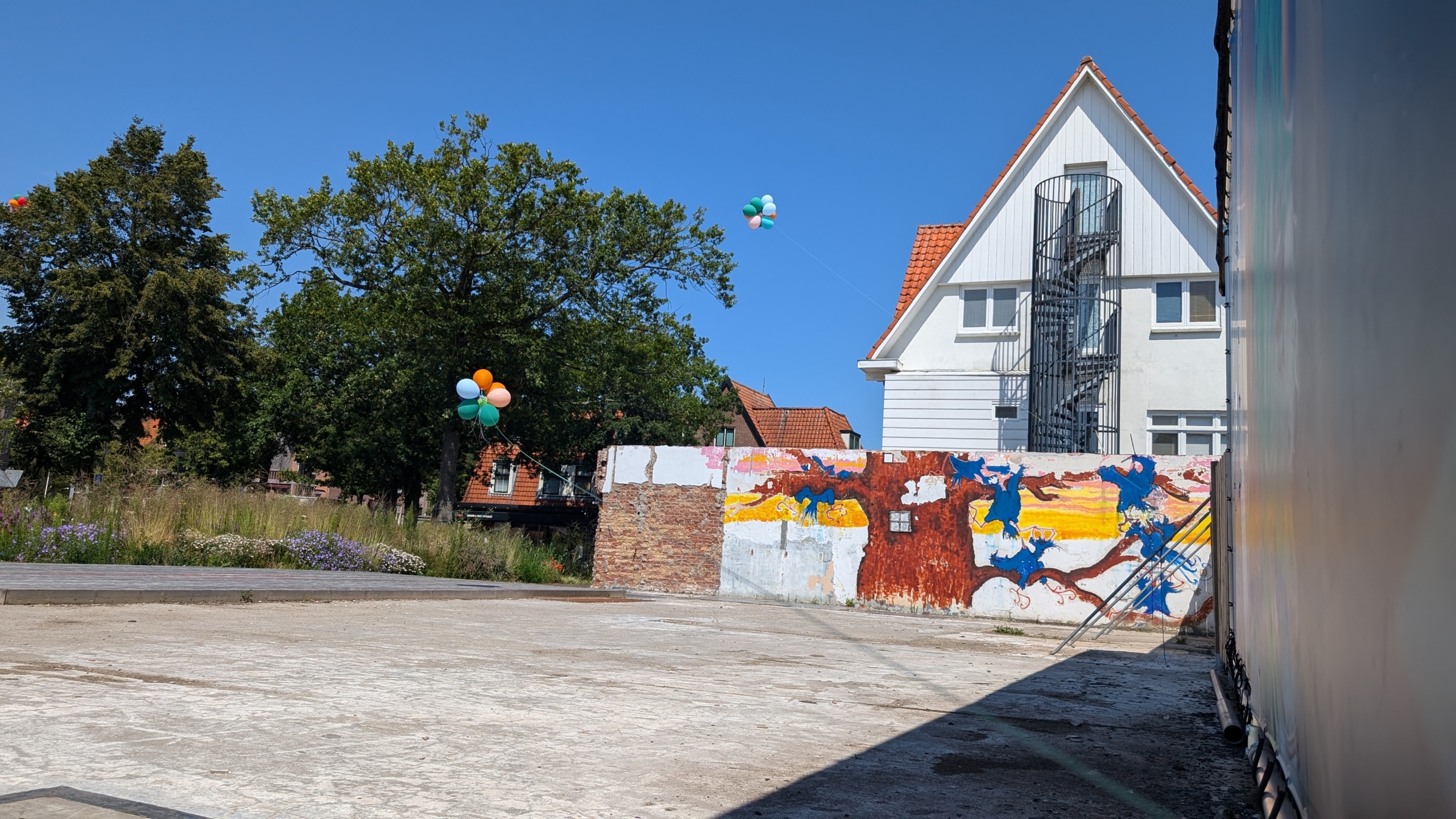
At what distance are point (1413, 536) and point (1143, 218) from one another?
20.6 m

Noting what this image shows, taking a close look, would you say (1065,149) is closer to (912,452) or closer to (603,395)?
(912,452)

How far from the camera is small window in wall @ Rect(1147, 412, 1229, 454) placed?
18969 mm

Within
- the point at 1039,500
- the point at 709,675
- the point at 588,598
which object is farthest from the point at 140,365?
the point at 709,675

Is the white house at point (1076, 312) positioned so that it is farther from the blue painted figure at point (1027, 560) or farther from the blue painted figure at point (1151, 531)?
the blue painted figure at point (1151, 531)

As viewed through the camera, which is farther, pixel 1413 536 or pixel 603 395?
pixel 603 395

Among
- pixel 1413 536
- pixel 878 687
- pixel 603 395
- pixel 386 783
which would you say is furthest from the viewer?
pixel 603 395

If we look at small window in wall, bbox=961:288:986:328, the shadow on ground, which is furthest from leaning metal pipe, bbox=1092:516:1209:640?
the shadow on ground

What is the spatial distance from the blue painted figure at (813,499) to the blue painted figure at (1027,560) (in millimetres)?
3055

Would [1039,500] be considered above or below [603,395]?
below

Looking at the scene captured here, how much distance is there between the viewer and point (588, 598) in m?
15.0

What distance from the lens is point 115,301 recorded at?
3216cm

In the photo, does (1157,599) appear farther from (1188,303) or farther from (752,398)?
(752,398)

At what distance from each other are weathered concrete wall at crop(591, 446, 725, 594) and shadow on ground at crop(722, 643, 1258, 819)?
12.1m

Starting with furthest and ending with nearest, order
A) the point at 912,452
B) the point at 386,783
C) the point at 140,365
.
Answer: the point at 140,365
the point at 912,452
the point at 386,783
